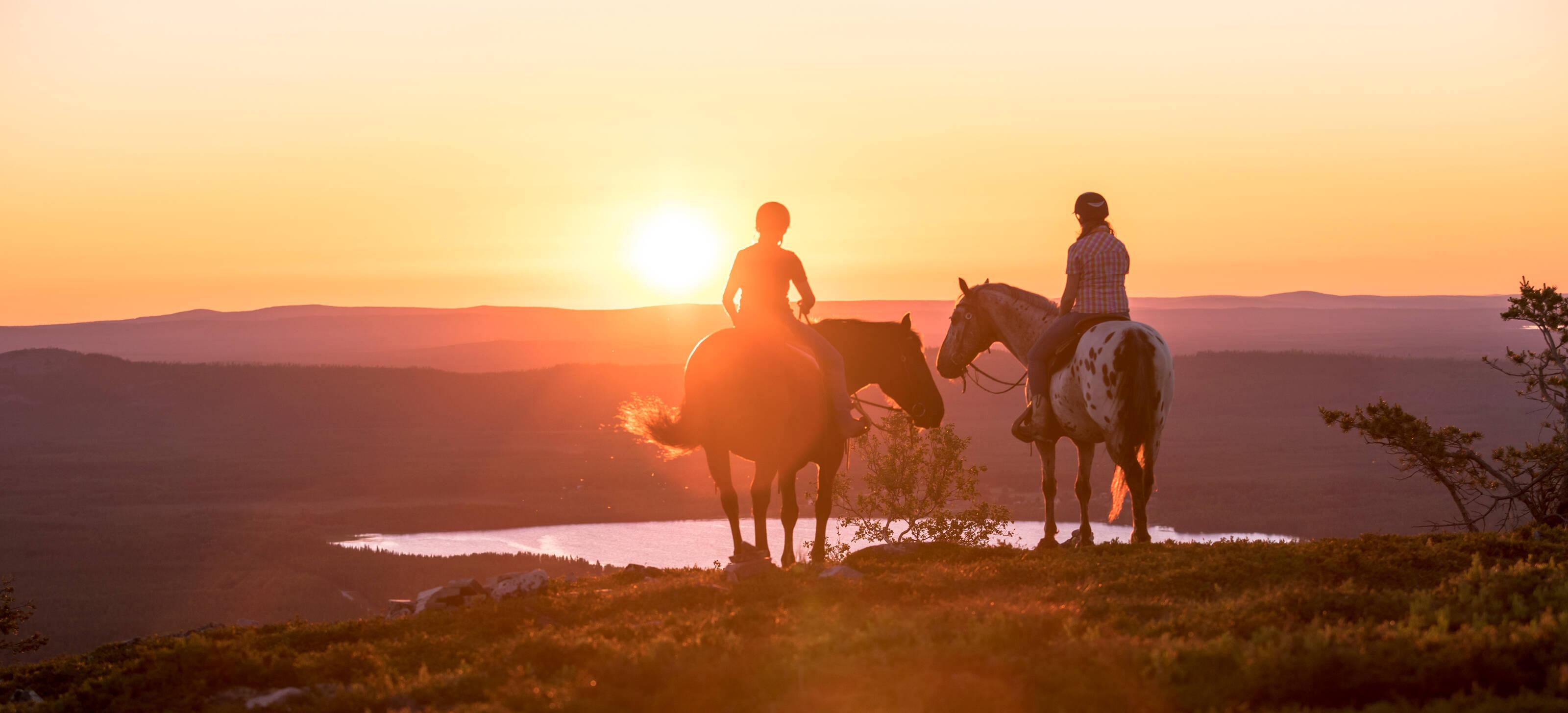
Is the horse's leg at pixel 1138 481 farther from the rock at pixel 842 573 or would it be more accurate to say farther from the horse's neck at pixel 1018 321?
the rock at pixel 842 573

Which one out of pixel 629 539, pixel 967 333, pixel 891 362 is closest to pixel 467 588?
pixel 891 362

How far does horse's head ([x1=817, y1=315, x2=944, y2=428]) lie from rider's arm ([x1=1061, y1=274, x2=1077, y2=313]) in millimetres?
1979

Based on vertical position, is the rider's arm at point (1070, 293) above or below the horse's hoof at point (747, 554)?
above

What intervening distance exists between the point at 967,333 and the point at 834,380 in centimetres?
418

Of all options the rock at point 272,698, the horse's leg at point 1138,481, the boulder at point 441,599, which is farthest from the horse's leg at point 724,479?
the rock at point 272,698

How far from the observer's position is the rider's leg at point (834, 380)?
13180mm

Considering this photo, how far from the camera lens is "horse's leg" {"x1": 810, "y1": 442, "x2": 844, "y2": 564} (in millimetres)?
13336

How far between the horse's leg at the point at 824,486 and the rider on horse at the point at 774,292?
1.05 ft

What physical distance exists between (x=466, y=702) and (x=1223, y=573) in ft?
23.4

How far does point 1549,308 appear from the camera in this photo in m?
19.4

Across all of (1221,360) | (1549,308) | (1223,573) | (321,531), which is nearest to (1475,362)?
(1221,360)

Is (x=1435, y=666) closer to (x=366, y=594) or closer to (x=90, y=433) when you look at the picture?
(x=366, y=594)

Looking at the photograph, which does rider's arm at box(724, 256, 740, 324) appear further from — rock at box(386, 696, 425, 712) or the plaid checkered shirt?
rock at box(386, 696, 425, 712)

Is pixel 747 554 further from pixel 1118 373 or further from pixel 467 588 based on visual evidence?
pixel 1118 373
